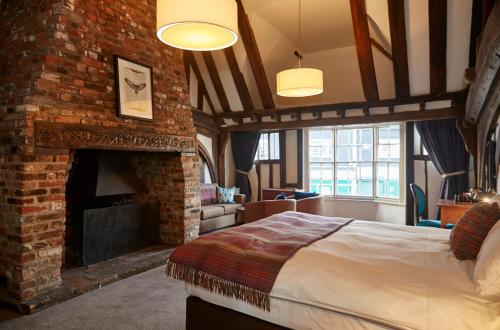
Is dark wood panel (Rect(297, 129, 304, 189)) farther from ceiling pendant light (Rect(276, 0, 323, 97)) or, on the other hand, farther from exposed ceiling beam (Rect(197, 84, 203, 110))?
ceiling pendant light (Rect(276, 0, 323, 97))

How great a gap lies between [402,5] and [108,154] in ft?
14.8

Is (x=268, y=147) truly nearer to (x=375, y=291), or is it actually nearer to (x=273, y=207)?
(x=273, y=207)

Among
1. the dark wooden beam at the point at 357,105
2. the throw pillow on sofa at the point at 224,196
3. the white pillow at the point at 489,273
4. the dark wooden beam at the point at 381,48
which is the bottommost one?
the throw pillow on sofa at the point at 224,196

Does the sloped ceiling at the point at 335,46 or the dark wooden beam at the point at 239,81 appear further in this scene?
the dark wooden beam at the point at 239,81

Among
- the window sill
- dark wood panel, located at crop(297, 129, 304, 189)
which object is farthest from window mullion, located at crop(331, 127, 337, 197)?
dark wood panel, located at crop(297, 129, 304, 189)

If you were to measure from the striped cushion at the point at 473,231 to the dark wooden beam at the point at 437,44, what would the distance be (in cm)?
330

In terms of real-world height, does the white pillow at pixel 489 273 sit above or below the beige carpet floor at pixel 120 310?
above

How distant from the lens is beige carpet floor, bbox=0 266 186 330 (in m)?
2.68

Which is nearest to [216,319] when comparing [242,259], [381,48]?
[242,259]

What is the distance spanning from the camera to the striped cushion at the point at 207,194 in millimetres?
6734

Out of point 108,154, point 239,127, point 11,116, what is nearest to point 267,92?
point 239,127

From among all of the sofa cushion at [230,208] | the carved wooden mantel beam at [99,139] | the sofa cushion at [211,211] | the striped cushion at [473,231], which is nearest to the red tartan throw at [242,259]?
the striped cushion at [473,231]

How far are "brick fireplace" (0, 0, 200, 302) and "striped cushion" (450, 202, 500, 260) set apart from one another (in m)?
3.32

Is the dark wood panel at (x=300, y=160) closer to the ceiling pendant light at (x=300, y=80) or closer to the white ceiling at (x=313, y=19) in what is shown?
the white ceiling at (x=313, y=19)
